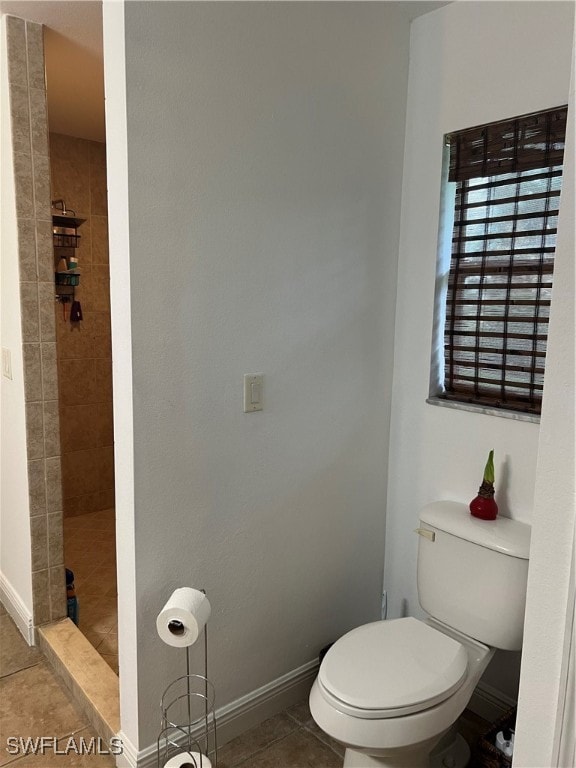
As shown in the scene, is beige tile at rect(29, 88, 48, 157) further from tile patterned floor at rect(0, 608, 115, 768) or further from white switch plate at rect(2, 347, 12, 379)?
tile patterned floor at rect(0, 608, 115, 768)

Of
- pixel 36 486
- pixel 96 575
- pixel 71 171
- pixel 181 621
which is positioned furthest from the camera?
pixel 71 171

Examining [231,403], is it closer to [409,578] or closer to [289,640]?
[289,640]

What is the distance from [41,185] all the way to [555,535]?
6.75 feet

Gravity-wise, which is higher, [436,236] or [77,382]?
[436,236]

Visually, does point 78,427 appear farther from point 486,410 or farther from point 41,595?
point 486,410

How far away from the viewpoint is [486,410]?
1.90 m

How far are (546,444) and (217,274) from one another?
39.7 inches

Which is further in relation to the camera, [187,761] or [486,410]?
[486,410]

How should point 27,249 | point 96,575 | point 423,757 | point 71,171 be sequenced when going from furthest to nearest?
point 71,171 → point 96,575 → point 27,249 → point 423,757

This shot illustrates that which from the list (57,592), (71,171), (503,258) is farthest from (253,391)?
(71,171)

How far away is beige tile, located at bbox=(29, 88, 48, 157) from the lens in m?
2.09

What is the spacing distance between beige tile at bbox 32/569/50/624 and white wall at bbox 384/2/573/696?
138 cm

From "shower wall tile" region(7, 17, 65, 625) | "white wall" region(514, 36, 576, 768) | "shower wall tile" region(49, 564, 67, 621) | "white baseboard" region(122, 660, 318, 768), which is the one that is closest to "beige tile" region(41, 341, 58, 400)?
"shower wall tile" region(7, 17, 65, 625)

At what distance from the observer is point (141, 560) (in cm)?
160
